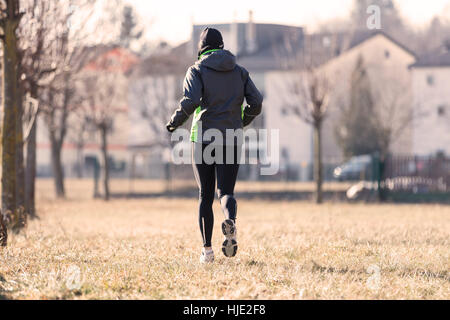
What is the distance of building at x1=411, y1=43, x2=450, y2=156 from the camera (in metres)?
46.6

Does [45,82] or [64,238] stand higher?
[45,82]

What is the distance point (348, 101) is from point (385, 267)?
1493 inches

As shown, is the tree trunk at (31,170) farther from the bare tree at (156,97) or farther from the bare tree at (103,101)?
the bare tree at (156,97)

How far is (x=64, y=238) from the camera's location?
355 inches

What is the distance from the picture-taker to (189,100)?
5758 millimetres

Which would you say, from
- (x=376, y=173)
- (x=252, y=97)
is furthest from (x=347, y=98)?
(x=252, y=97)

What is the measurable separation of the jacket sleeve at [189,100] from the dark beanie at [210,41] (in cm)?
26

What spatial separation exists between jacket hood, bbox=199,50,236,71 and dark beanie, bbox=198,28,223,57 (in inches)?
5.1

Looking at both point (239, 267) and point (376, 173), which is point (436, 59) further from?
point (239, 267)

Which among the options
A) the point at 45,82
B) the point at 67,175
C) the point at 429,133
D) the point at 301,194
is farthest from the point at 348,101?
the point at 45,82

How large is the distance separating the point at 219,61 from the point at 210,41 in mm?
269

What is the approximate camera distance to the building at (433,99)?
4656cm

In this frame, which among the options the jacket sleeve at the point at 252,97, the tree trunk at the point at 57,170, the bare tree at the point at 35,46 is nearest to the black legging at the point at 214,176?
the jacket sleeve at the point at 252,97
